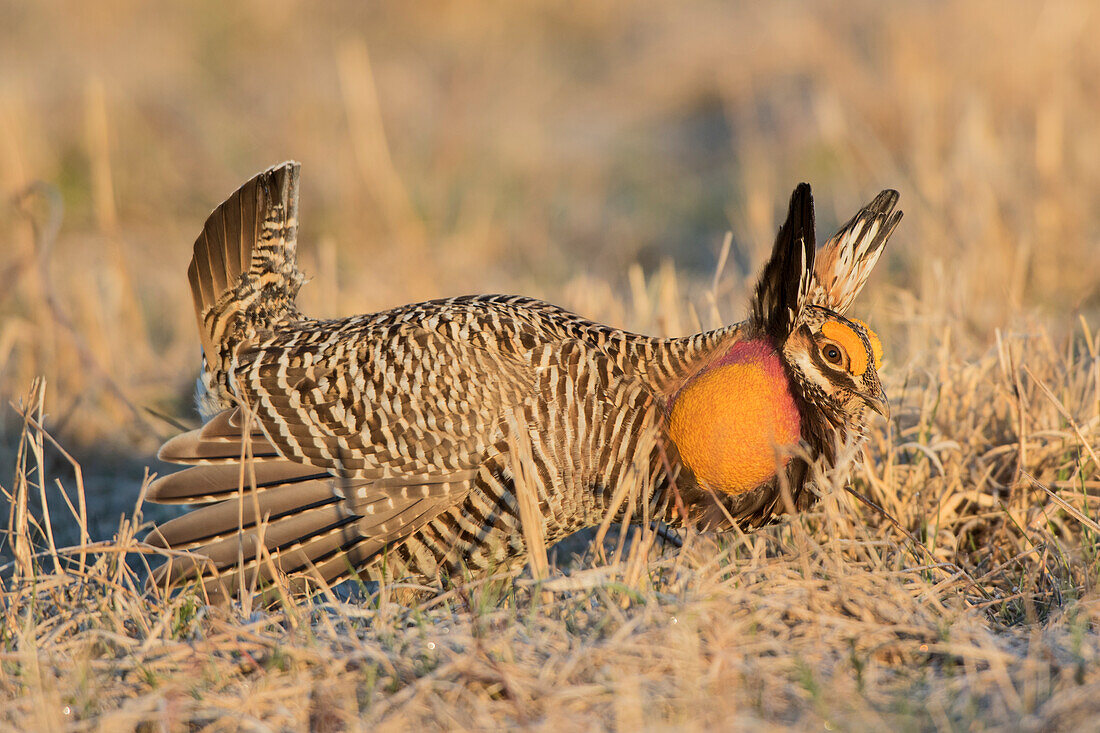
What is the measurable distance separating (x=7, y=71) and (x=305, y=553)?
815cm

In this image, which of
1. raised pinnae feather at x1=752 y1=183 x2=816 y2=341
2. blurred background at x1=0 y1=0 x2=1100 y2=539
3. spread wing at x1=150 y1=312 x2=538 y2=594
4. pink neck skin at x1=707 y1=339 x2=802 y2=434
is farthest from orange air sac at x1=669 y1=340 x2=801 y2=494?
blurred background at x1=0 y1=0 x2=1100 y2=539

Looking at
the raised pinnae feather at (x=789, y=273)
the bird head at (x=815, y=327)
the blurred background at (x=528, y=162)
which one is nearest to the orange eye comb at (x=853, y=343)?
the bird head at (x=815, y=327)

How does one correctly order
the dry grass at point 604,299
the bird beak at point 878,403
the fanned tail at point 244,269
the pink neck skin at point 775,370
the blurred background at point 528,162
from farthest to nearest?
the blurred background at point 528,162
the fanned tail at point 244,269
the pink neck skin at point 775,370
the bird beak at point 878,403
the dry grass at point 604,299

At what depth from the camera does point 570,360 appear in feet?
9.36

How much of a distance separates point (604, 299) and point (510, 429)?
198 centimetres

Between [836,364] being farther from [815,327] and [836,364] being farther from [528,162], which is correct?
[528,162]

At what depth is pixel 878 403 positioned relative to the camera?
2.74 metres

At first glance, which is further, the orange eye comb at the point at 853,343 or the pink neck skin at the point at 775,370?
the pink neck skin at the point at 775,370

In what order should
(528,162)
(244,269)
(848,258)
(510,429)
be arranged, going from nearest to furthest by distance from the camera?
(510,429)
(848,258)
(244,269)
(528,162)

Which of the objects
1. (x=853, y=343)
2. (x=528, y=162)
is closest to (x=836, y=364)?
(x=853, y=343)

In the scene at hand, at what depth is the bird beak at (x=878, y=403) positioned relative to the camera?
2.74m

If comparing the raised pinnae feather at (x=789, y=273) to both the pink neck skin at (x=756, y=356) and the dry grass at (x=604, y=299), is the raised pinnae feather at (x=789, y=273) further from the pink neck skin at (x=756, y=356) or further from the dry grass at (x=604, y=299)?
the dry grass at (x=604, y=299)

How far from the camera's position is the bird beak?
2.74 m

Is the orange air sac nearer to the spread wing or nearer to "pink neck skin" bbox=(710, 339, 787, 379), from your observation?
"pink neck skin" bbox=(710, 339, 787, 379)
